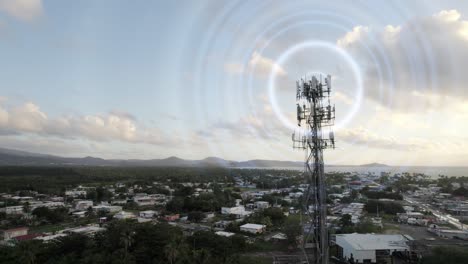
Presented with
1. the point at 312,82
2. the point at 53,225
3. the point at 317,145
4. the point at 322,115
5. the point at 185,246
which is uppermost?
the point at 312,82

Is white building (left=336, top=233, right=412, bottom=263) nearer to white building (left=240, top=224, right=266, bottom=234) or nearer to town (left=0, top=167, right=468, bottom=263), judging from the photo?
town (left=0, top=167, right=468, bottom=263)

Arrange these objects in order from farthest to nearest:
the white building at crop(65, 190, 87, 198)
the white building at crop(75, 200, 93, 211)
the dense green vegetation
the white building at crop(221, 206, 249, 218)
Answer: the white building at crop(65, 190, 87, 198) < the white building at crop(75, 200, 93, 211) < the white building at crop(221, 206, 249, 218) < the dense green vegetation

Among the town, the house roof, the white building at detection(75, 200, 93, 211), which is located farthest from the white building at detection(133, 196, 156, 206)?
the house roof

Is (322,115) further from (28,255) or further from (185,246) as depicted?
(28,255)

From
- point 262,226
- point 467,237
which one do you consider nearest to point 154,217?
point 262,226

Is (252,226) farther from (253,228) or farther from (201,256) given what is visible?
(201,256)

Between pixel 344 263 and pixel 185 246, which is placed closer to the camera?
pixel 185 246

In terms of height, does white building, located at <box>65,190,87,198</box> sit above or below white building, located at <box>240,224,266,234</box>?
above

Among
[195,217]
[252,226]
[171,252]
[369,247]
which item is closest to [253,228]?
[252,226]
